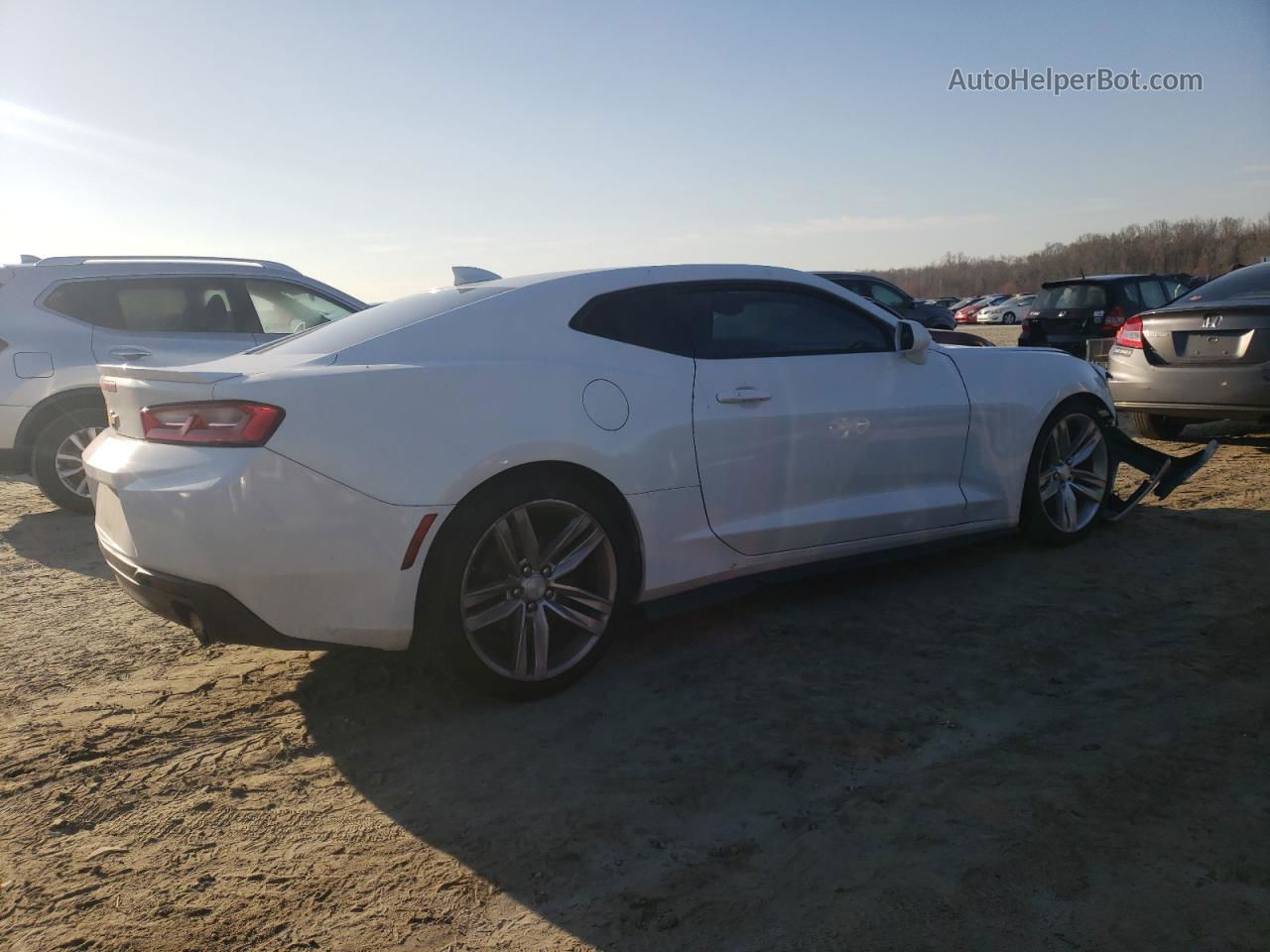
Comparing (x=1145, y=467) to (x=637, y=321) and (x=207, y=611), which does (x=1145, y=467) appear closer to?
(x=637, y=321)

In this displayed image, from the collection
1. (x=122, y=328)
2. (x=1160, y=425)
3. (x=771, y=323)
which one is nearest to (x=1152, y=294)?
(x=1160, y=425)

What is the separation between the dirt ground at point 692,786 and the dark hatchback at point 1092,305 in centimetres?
1031

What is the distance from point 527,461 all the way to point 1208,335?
6123 millimetres

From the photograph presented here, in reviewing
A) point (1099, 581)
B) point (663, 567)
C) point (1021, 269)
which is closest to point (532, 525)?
point (663, 567)

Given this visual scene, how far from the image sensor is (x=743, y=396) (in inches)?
156

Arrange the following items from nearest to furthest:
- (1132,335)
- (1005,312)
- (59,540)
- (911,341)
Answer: (911,341) < (59,540) < (1132,335) < (1005,312)

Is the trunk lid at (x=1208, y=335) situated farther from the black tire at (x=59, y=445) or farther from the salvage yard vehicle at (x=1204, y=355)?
the black tire at (x=59, y=445)

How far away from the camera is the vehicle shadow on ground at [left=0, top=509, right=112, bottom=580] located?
566 cm

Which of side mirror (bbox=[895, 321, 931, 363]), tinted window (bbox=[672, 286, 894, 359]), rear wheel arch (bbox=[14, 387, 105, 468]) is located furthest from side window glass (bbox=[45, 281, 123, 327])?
side mirror (bbox=[895, 321, 931, 363])

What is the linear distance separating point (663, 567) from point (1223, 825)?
6.33 feet

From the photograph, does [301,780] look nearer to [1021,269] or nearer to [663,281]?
[663,281]

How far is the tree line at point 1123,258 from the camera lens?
67.1 m

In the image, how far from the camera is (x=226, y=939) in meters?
2.25

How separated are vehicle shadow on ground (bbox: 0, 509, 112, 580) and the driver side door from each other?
3517 mm
